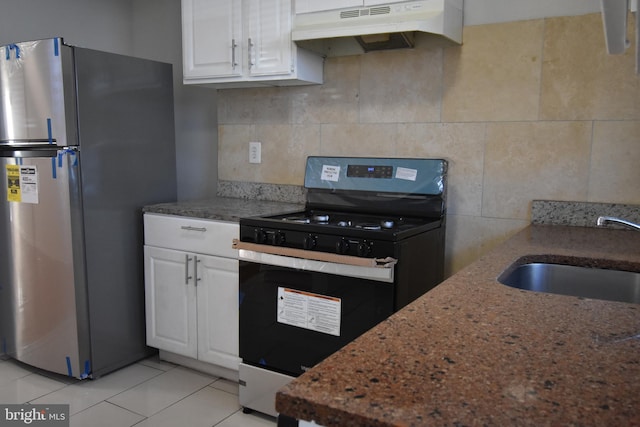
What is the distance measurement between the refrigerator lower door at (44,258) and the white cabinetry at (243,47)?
0.82 metres

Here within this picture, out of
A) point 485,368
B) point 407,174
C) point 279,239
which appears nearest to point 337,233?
point 279,239

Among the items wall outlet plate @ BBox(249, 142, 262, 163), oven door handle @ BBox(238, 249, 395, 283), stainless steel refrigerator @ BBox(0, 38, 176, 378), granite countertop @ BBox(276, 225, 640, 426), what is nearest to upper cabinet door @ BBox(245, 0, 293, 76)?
wall outlet plate @ BBox(249, 142, 262, 163)

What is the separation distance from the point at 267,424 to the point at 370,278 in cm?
87

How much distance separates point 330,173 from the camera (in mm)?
2654

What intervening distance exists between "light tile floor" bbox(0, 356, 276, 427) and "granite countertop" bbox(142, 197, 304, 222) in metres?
0.87

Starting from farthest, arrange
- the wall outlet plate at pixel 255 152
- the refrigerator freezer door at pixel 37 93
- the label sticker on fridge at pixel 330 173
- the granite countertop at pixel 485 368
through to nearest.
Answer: the wall outlet plate at pixel 255 152
the label sticker on fridge at pixel 330 173
the refrigerator freezer door at pixel 37 93
the granite countertop at pixel 485 368

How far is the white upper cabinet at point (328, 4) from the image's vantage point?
2203 millimetres

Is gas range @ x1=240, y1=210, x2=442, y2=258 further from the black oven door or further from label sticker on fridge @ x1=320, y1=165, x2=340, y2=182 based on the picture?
label sticker on fridge @ x1=320, y1=165, x2=340, y2=182

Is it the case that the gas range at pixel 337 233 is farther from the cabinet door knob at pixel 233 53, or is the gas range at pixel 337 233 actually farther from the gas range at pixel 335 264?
the cabinet door knob at pixel 233 53

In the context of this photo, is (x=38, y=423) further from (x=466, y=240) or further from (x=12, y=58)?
(x=466, y=240)

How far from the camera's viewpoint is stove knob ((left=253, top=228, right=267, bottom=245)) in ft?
7.29

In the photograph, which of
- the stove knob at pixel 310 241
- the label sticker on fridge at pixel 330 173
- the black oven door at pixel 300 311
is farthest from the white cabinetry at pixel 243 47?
the black oven door at pixel 300 311

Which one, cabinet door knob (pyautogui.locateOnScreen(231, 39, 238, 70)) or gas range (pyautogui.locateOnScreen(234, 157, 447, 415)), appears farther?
cabinet door knob (pyautogui.locateOnScreen(231, 39, 238, 70))

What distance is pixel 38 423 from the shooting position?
7.38ft
